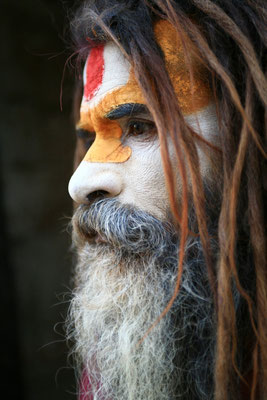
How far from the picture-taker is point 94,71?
3.84 feet

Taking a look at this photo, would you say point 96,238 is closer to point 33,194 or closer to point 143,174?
point 143,174

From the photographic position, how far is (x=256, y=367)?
93 centimetres

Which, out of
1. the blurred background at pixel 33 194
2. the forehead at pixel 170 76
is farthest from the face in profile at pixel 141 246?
the blurred background at pixel 33 194

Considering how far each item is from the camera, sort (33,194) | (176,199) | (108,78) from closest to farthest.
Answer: (176,199) < (108,78) < (33,194)

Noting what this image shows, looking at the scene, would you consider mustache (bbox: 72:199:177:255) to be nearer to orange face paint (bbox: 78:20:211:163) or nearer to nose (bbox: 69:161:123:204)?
nose (bbox: 69:161:123:204)

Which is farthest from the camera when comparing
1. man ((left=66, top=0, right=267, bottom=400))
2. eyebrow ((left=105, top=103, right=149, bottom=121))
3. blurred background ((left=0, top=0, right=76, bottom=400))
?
blurred background ((left=0, top=0, right=76, bottom=400))

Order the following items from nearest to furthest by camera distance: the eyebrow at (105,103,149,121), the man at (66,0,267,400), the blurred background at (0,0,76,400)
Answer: the man at (66,0,267,400)
the eyebrow at (105,103,149,121)
the blurred background at (0,0,76,400)

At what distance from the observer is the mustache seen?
106cm

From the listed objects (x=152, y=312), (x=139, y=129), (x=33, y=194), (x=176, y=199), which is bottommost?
(x=152, y=312)

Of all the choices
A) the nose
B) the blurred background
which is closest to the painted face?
the nose

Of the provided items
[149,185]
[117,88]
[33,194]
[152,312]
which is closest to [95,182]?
[149,185]

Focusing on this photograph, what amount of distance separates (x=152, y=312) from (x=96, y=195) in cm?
36

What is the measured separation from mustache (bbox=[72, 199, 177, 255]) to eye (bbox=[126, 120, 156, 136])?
0.66 ft

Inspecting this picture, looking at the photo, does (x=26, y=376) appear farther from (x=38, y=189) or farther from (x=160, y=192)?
(x=160, y=192)
